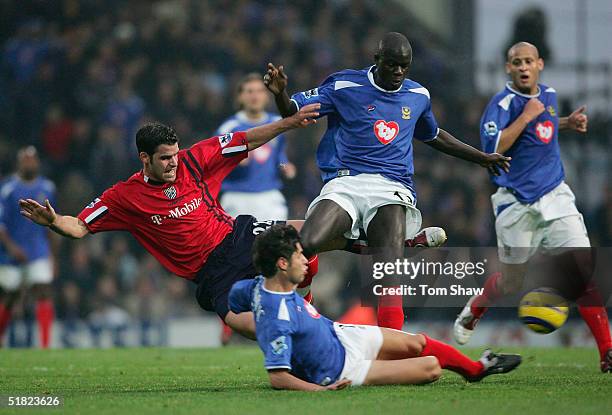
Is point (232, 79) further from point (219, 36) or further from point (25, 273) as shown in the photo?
point (25, 273)

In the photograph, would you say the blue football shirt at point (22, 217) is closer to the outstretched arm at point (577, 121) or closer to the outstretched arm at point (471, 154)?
the outstretched arm at point (471, 154)

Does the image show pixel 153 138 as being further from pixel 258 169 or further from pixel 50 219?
pixel 258 169

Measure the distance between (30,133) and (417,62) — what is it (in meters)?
6.64

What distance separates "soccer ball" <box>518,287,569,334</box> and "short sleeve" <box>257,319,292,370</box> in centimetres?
248

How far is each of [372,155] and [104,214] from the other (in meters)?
1.98

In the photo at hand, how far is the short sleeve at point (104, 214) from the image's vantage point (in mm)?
7148

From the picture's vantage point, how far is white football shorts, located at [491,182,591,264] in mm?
8367

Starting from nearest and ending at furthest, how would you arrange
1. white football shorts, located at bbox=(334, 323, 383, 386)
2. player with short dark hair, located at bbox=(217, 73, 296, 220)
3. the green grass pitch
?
1. the green grass pitch
2. white football shorts, located at bbox=(334, 323, 383, 386)
3. player with short dark hair, located at bbox=(217, 73, 296, 220)

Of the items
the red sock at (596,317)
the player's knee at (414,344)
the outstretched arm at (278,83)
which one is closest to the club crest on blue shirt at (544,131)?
the red sock at (596,317)

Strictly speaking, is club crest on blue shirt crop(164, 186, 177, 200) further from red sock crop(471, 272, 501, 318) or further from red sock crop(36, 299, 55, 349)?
red sock crop(36, 299, 55, 349)

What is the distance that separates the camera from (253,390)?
260 inches

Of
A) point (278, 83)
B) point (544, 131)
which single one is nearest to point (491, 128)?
point (544, 131)

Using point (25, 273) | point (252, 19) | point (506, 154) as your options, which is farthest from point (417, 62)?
point (506, 154)

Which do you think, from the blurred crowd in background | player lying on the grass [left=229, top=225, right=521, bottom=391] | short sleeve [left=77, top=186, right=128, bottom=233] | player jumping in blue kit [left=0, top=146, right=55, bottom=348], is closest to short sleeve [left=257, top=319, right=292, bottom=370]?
player lying on the grass [left=229, top=225, right=521, bottom=391]
